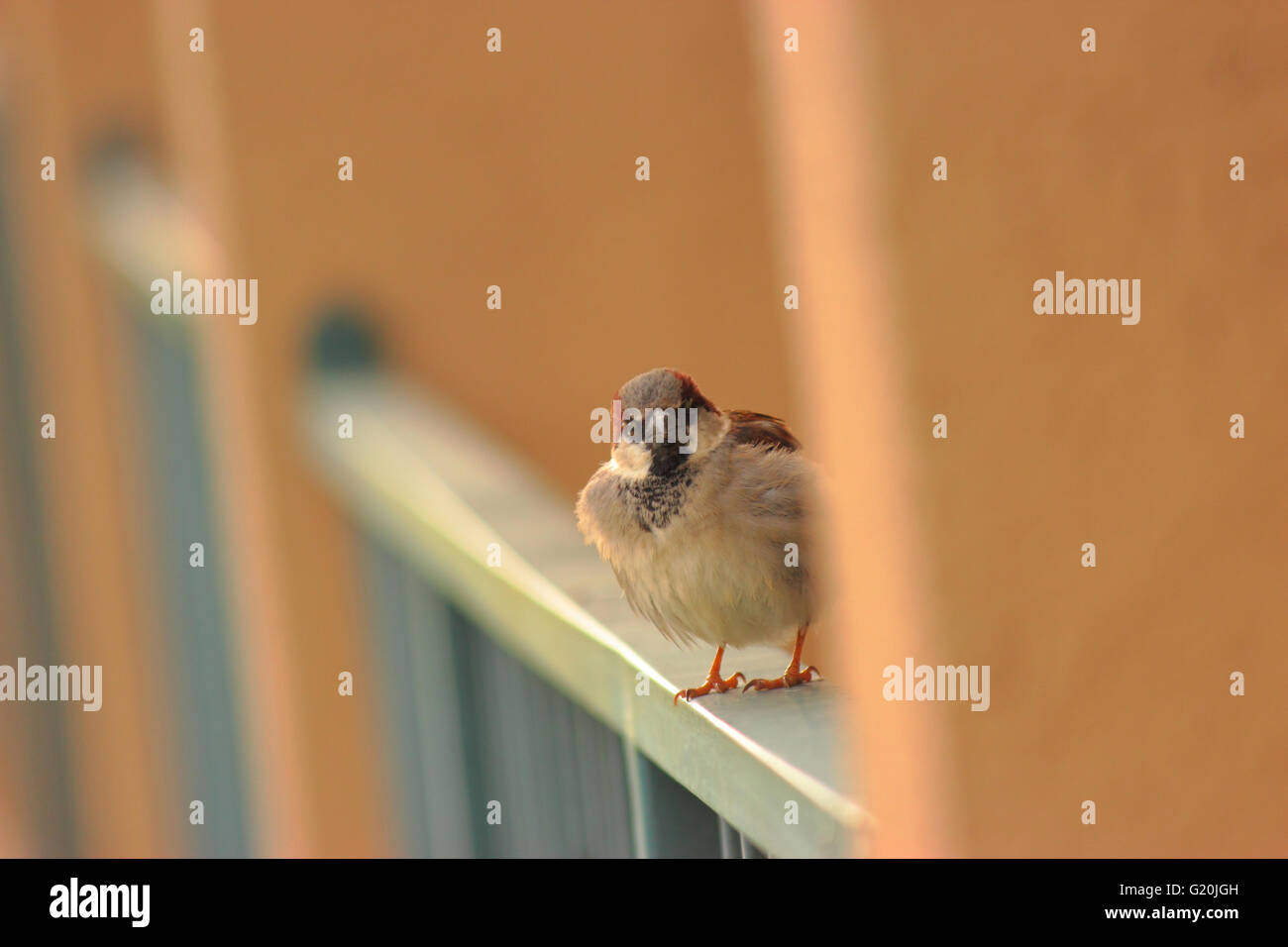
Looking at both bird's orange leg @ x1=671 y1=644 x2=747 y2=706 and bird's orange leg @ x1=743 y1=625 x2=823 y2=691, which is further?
bird's orange leg @ x1=743 y1=625 x2=823 y2=691

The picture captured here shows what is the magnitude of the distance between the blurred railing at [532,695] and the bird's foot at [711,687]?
0.04ft

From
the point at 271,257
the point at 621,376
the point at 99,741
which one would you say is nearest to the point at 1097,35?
the point at 621,376

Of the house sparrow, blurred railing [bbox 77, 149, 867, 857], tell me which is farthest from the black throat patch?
blurred railing [bbox 77, 149, 867, 857]

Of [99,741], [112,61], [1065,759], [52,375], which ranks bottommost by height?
[99,741]

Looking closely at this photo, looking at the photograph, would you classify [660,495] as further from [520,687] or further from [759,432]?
[520,687]

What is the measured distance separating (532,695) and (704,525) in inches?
12.1

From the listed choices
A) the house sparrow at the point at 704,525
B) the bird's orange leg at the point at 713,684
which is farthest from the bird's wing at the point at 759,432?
the bird's orange leg at the point at 713,684

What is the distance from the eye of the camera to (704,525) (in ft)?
4.33

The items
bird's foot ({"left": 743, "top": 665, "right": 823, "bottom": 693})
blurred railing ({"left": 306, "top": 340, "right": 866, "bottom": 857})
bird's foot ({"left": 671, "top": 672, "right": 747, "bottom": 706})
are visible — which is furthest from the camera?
bird's foot ({"left": 743, "top": 665, "right": 823, "bottom": 693})

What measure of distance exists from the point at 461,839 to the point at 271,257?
4.72ft

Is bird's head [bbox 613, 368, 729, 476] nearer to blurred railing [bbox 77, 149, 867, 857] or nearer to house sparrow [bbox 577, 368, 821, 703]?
house sparrow [bbox 577, 368, 821, 703]

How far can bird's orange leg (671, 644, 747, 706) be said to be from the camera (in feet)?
3.23
